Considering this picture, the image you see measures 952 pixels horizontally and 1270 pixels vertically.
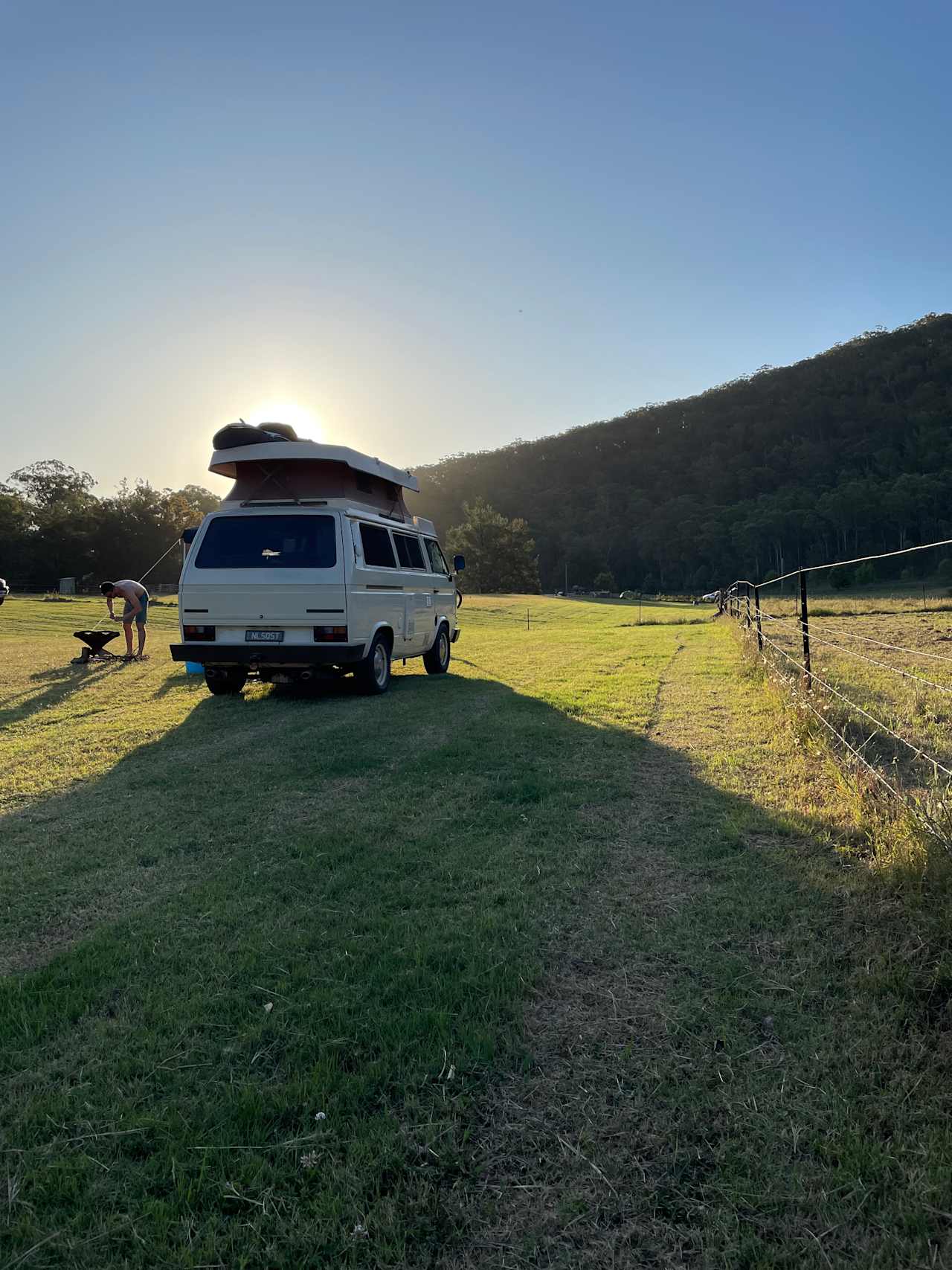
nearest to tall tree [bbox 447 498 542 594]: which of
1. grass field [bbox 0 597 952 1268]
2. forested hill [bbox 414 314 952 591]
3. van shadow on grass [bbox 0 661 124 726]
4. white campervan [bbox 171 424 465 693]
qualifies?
forested hill [bbox 414 314 952 591]

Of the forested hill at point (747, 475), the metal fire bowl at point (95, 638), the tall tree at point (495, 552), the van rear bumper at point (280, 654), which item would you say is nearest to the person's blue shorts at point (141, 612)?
the metal fire bowl at point (95, 638)

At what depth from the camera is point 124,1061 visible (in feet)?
7.33

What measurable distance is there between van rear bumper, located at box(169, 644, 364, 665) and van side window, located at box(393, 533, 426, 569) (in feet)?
7.57

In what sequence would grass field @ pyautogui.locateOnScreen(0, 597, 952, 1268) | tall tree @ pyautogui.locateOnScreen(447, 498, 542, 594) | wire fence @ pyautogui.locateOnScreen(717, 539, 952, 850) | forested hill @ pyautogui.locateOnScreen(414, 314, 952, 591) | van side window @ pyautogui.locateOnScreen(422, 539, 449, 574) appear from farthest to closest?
forested hill @ pyautogui.locateOnScreen(414, 314, 952, 591) → tall tree @ pyautogui.locateOnScreen(447, 498, 542, 594) → van side window @ pyautogui.locateOnScreen(422, 539, 449, 574) → wire fence @ pyautogui.locateOnScreen(717, 539, 952, 850) → grass field @ pyautogui.locateOnScreen(0, 597, 952, 1268)

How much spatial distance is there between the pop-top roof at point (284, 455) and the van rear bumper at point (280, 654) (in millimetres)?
2302

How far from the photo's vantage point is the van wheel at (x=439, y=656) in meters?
11.8

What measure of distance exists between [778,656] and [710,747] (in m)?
4.78

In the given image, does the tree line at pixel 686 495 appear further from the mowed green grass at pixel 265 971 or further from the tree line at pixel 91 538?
the mowed green grass at pixel 265 971

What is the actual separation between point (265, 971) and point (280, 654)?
230 inches

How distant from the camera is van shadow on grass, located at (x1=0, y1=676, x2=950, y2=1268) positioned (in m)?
1.72

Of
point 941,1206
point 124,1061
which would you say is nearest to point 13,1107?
point 124,1061

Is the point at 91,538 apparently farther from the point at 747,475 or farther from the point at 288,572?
the point at 747,475

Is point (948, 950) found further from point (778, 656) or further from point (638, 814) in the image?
point (778, 656)

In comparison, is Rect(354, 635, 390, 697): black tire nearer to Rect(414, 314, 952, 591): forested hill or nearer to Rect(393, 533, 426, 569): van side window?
Rect(393, 533, 426, 569): van side window
